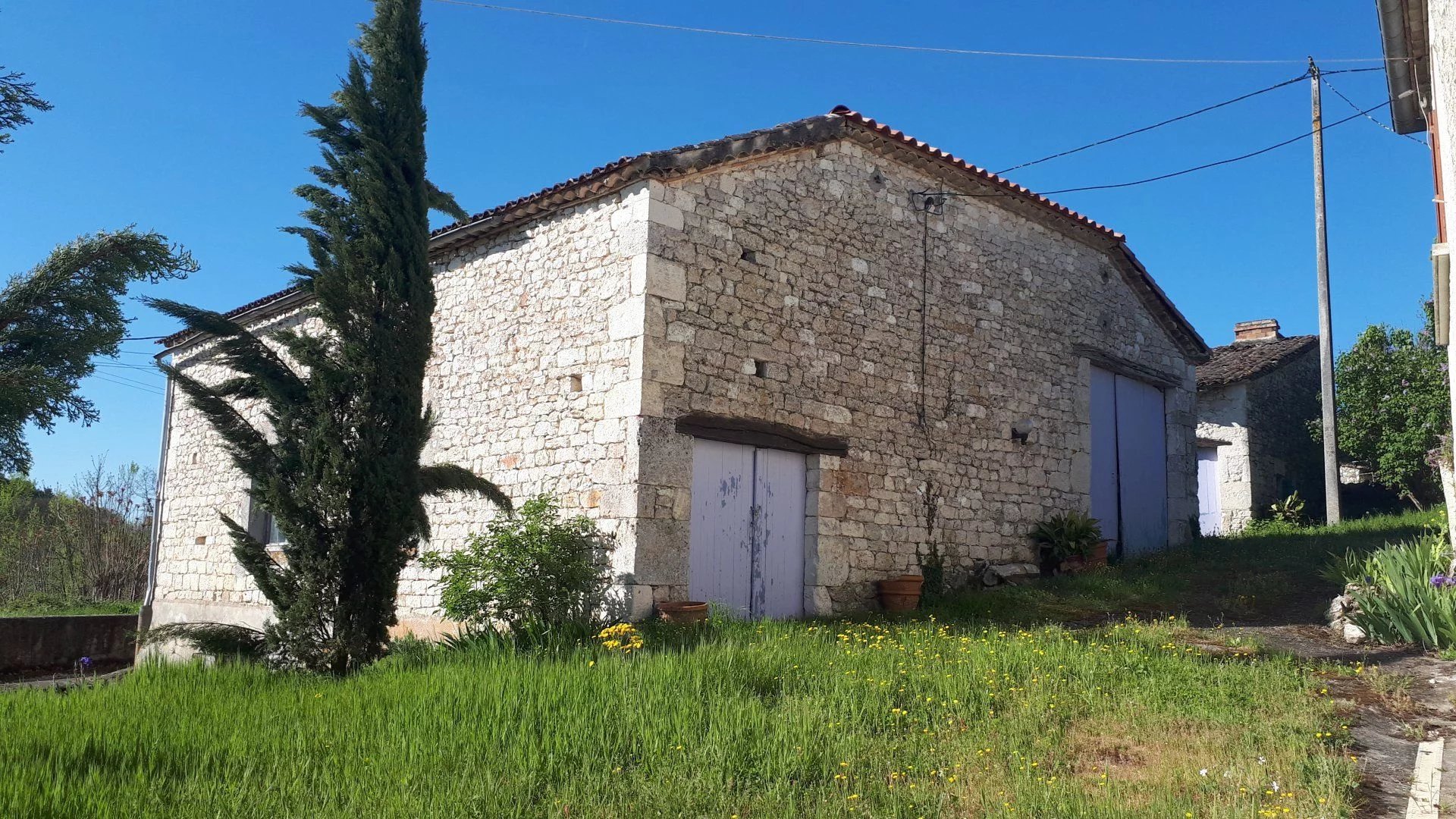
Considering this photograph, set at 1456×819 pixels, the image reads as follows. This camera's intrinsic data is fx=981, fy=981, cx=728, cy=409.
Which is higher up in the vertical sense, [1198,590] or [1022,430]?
[1022,430]

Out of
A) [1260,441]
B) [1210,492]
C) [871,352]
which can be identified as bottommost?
[1210,492]

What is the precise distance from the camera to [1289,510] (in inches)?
712

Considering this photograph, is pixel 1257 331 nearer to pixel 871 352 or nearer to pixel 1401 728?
pixel 871 352

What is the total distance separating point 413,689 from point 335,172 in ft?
14.5

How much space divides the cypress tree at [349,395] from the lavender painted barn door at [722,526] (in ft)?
7.77

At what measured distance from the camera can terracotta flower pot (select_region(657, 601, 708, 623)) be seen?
27.1ft

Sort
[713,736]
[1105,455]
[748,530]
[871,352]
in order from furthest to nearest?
[1105,455], [871,352], [748,530], [713,736]

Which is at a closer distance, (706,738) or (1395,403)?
(706,738)

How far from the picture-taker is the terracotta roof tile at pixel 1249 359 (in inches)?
720

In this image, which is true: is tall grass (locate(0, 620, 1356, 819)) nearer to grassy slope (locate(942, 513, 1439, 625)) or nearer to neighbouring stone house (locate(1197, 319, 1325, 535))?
grassy slope (locate(942, 513, 1439, 625))

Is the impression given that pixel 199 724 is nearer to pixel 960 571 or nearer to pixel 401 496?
pixel 401 496

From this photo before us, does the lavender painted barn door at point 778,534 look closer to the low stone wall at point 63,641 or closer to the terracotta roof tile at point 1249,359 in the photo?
the low stone wall at point 63,641

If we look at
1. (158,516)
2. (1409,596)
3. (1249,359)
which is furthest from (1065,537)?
(158,516)

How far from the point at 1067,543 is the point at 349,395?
333 inches
